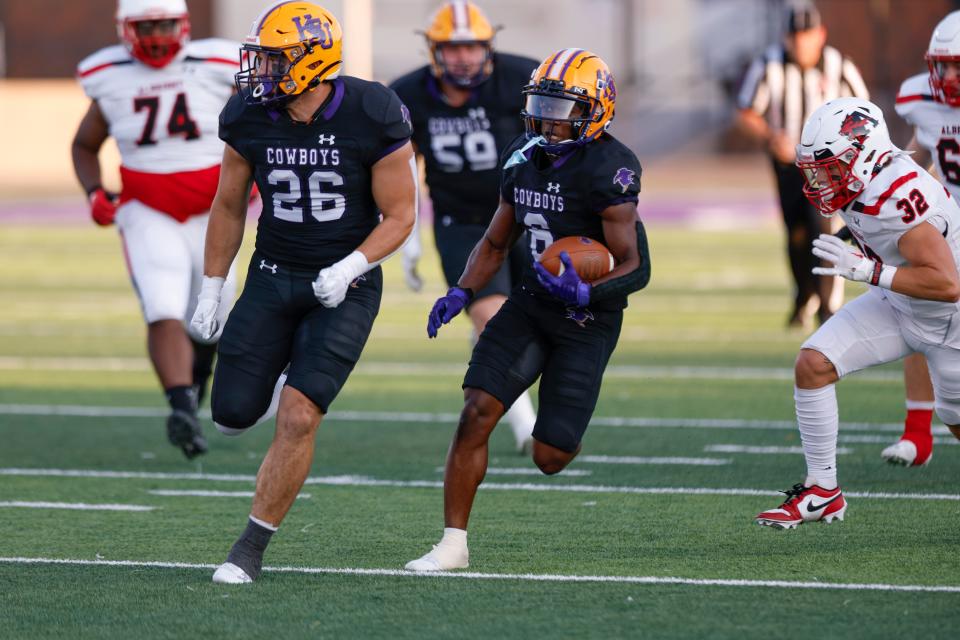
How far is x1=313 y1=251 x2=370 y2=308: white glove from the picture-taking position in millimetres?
4777

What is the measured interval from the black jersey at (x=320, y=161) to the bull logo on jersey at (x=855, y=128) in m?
1.33

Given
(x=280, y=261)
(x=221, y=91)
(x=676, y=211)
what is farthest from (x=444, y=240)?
(x=676, y=211)

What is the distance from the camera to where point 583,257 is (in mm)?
4945

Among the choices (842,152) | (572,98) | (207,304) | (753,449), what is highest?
(572,98)

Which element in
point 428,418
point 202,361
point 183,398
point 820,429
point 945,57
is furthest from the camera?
point 428,418

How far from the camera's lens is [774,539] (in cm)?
525

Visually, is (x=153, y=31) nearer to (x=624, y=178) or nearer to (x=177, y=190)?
(x=177, y=190)

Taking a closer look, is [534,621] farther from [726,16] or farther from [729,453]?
[726,16]

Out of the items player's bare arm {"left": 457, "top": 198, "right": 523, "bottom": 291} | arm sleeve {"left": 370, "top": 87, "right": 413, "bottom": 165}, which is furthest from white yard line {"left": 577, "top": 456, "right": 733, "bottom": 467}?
arm sleeve {"left": 370, "top": 87, "right": 413, "bottom": 165}

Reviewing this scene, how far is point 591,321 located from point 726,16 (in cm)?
2698

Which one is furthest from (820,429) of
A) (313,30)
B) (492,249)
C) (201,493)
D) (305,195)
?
(201,493)

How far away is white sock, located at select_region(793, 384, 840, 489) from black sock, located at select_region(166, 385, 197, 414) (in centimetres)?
268

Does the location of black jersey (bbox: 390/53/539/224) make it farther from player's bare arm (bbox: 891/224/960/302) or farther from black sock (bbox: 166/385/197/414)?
player's bare arm (bbox: 891/224/960/302)

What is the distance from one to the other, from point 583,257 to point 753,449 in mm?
2343
